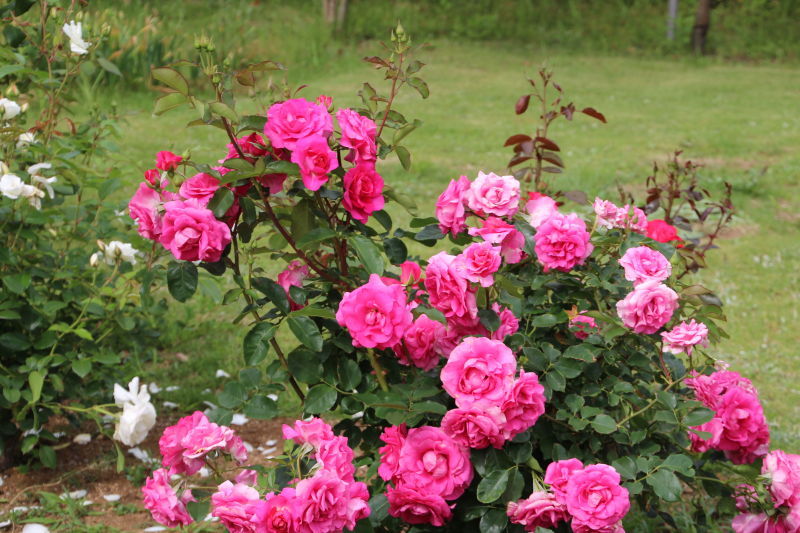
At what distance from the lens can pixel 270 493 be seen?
159cm

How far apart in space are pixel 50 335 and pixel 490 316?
1.43 m

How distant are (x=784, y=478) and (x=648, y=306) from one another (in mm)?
494

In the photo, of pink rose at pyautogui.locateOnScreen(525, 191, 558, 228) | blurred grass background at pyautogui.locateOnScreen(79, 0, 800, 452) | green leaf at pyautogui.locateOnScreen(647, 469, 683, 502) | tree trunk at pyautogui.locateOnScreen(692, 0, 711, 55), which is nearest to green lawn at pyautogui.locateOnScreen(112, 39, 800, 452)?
blurred grass background at pyautogui.locateOnScreen(79, 0, 800, 452)

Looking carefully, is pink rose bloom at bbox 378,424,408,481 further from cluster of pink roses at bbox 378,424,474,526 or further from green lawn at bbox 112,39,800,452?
green lawn at bbox 112,39,800,452

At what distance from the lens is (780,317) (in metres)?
4.25

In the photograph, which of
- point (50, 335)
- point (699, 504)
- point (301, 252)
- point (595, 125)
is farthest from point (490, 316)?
point (595, 125)

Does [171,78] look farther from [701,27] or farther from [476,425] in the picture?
[701,27]

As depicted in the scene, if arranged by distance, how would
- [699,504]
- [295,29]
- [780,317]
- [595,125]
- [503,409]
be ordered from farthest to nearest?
[295,29] → [595,125] → [780,317] → [699,504] → [503,409]

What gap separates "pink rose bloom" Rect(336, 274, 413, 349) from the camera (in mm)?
1666

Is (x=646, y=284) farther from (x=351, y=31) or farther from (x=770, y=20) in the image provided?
(x=770, y=20)

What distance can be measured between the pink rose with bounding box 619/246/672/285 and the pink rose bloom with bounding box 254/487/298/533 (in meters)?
0.79

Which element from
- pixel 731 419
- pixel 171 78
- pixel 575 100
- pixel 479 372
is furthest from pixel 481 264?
pixel 575 100

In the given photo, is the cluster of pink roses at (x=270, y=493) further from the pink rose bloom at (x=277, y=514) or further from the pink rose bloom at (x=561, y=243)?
the pink rose bloom at (x=561, y=243)

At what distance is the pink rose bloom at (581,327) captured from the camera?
188 cm
